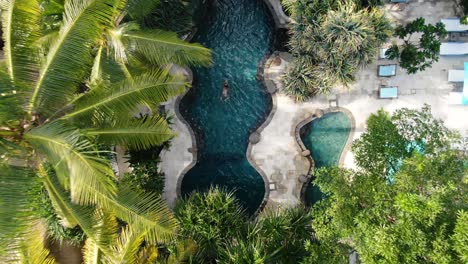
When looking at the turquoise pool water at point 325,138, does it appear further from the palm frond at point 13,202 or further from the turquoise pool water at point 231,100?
the palm frond at point 13,202

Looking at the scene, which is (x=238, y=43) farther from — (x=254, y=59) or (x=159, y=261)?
(x=159, y=261)

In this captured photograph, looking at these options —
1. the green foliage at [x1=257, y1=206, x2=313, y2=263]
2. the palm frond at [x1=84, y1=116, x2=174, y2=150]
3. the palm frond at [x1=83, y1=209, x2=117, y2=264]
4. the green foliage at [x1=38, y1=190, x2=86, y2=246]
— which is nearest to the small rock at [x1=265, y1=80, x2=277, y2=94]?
the green foliage at [x1=257, y1=206, x2=313, y2=263]

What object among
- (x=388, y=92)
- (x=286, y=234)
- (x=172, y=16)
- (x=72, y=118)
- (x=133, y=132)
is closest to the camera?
(x=72, y=118)

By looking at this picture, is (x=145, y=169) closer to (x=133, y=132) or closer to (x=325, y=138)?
(x=133, y=132)

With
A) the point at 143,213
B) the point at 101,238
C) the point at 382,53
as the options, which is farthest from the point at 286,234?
the point at 382,53

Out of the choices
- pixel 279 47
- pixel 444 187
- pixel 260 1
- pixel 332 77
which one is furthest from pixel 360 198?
pixel 260 1

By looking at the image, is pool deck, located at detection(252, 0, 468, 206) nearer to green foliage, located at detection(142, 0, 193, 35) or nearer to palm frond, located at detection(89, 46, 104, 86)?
green foliage, located at detection(142, 0, 193, 35)
